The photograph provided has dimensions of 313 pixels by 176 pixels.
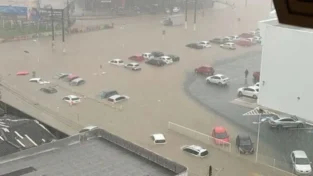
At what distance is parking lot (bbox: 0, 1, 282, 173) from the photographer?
21.9ft

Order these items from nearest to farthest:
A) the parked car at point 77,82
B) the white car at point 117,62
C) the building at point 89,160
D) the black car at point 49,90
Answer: the building at point 89,160 → the black car at point 49,90 → the parked car at point 77,82 → the white car at point 117,62

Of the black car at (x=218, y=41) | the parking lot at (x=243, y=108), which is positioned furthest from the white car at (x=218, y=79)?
the black car at (x=218, y=41)

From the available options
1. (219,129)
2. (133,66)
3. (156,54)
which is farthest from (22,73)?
(219,129)

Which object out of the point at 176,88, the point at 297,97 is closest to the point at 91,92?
the point at 176,88

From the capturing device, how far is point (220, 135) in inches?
239

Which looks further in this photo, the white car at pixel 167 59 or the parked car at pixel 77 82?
the white car at pixel 167 59

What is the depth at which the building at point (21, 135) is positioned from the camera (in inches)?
159

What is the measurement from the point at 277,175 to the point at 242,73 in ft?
15.7

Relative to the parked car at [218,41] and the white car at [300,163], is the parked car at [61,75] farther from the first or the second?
the parked car at [218,41]

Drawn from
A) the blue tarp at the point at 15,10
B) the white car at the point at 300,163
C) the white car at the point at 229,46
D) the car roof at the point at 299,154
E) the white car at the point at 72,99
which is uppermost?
the blue tarp at the point at 15,10

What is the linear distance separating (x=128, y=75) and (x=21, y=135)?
5.01 meters

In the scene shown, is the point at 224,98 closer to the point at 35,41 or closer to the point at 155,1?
the point at 35,41

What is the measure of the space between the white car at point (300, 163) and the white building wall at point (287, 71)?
0.46 meters

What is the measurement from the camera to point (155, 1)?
1780cm
